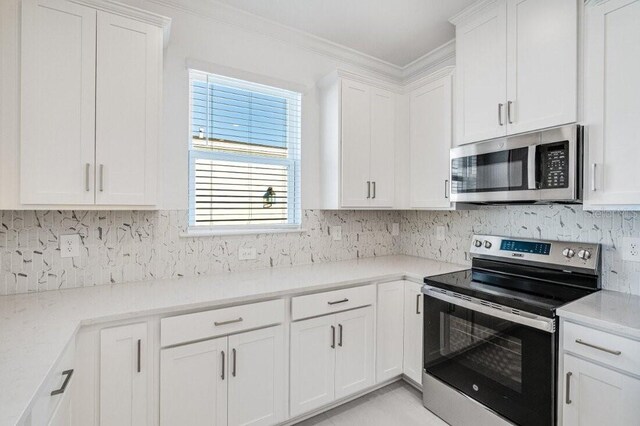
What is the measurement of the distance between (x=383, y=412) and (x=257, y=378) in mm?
970

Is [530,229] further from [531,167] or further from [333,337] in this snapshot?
[333,337]

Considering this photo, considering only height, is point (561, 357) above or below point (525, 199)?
below

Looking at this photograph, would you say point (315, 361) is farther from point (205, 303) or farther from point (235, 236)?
point (235, 236)

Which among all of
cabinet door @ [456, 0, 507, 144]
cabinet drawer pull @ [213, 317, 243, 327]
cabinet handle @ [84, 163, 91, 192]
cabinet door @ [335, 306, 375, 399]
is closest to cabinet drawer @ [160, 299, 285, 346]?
cabinet drawer pull @ [213, 317, 243, 327]

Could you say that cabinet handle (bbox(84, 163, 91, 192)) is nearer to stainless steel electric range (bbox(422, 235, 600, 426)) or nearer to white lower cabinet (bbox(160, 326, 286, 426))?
white lower cabinet (bbox(160, 326, 286, 426))

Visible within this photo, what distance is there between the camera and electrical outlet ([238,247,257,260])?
235cm

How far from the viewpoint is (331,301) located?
6.72 ft

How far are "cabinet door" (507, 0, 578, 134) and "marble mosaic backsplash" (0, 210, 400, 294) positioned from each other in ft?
5.27

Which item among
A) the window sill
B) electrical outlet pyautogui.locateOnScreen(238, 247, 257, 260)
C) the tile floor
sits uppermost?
the window sill

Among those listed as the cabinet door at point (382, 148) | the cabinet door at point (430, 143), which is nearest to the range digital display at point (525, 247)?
the cabinet door at point (430, 143)

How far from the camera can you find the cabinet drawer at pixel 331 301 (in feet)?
6.31

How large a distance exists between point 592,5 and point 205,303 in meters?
2.47

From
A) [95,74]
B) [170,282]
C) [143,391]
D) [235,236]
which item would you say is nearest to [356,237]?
[235,236]

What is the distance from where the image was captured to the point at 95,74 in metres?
1.63
